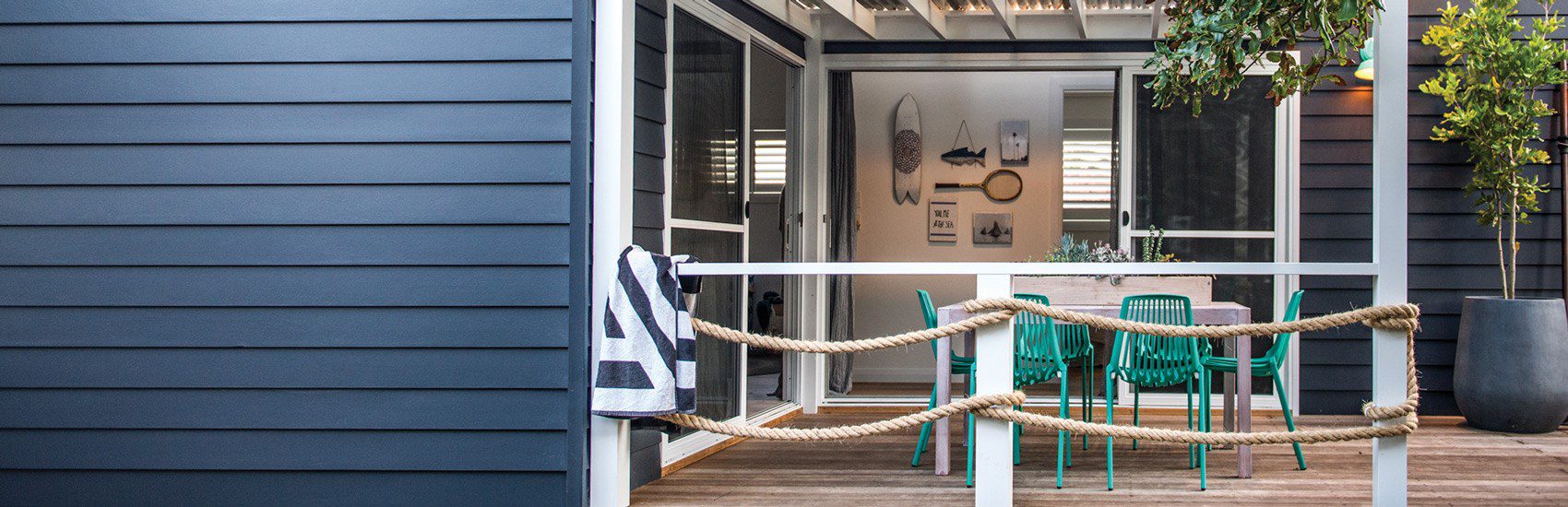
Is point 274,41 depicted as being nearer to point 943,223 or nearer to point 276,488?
point 276,488

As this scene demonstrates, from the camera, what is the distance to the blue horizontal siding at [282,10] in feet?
10.3

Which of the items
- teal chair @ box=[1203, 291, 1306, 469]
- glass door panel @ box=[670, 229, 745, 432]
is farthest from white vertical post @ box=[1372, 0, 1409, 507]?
glass door panel @ box=[670, 229, 745, 432]

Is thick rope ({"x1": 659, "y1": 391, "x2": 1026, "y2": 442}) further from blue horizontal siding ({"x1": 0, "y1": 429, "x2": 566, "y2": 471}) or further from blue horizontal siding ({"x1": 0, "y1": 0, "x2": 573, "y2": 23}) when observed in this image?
blue horizontal siding ({"x1": 0, "y1": 0, "x2": 573, "y2": 23})

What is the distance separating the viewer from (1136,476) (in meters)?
3.90

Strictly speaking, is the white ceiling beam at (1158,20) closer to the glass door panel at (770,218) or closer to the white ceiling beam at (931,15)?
the white ceiling beam at (931,15)

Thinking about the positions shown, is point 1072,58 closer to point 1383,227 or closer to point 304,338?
point 1383,227

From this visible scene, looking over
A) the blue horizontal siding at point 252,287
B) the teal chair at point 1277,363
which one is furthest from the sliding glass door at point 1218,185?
the blue horizontal siding at point 252,287

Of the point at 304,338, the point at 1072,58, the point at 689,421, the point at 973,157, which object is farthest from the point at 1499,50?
the point at 304,338

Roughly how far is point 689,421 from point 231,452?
1.30m

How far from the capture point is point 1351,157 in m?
5.29

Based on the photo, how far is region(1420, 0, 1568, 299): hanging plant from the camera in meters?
4.63

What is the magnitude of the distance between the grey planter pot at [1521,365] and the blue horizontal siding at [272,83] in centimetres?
420

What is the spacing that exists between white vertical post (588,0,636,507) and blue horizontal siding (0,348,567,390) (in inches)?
10.3

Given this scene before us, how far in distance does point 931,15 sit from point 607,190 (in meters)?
2.80
